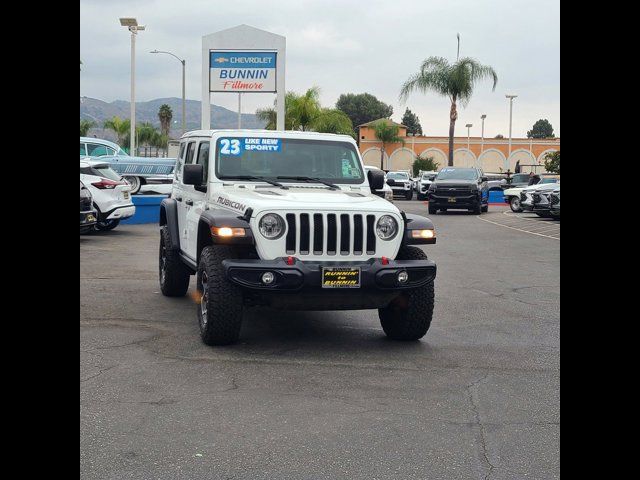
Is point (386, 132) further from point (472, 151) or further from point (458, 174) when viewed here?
A: point (458, 174)

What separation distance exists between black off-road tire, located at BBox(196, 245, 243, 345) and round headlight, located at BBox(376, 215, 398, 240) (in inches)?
51.0

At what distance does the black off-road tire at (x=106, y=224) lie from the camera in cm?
1884

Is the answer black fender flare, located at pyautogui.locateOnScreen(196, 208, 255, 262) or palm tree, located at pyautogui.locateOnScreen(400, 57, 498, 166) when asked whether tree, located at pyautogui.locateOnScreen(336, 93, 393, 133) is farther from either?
black fender flare, located at pyautogui.locateOnScreen(196, 208, 255, 262)

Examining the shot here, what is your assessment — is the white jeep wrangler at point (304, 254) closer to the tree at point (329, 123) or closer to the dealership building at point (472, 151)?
the tree at point (329, 123)

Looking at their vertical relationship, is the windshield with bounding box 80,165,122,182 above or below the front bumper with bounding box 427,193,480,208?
above

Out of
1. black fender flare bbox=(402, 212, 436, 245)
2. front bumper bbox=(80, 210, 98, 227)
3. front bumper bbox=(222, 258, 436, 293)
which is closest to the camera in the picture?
front bumper bbox=(222, 258, 436, 293)

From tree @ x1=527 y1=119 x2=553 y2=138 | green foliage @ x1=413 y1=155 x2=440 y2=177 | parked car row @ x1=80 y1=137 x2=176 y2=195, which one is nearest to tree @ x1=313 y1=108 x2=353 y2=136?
green foliage @ x1=413 y1=155 x2=440 y2=177

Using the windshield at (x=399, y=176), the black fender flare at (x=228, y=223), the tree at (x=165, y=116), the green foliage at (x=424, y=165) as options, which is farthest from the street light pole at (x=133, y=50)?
the tree at (x=165, y=116)

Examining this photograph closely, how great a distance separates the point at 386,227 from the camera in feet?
25.0

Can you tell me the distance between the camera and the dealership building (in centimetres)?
8206

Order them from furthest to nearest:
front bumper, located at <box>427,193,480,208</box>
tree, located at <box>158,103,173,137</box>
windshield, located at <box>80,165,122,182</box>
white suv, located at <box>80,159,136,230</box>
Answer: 1. tree, located at <box>158,103,173,137</box>
2. front bumper, located at <box>427,193,480,208</box>
3. windshield, located at <box>80,165,122,182</box>
4. white suv, located at <box>80,159,136,230</box>
